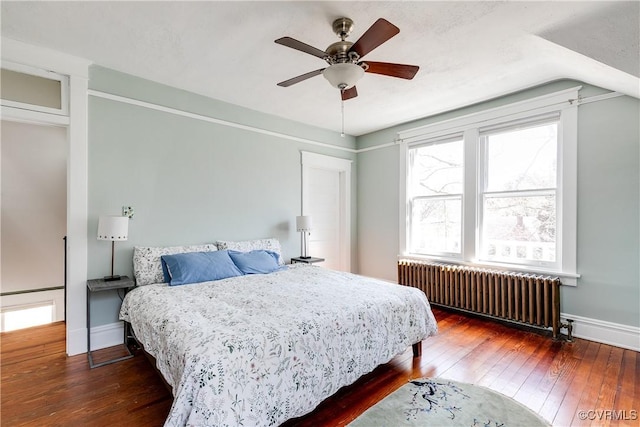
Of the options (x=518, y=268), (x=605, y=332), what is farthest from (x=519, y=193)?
(x=605, y=332)

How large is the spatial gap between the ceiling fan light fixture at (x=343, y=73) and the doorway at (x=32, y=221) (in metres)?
3.70

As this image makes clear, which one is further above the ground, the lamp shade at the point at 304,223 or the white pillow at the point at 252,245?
the lamp shade at the point at 304,223

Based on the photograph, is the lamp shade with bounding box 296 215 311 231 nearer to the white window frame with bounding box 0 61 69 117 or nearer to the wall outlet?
the wall outlet

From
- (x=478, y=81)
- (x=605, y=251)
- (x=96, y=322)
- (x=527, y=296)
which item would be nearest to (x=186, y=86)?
(x=96, y=322)

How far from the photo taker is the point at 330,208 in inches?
201

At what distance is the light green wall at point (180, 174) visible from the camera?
2926 mm

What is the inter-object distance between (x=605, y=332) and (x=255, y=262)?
11.9 ft

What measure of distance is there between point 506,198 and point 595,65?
1586 millimetres

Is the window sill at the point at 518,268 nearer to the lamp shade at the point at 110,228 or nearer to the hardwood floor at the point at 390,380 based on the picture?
the hardwood floor at the point at 390,380

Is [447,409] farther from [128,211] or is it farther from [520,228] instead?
[128,211]

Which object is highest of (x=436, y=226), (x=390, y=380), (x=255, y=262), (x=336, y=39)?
(x=336, y=39)

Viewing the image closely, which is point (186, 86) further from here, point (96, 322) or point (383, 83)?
point (96, 322)

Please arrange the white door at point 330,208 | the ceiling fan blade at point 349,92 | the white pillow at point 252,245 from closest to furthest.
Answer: the ceiling fan blade at point 349,92 < the white pillow at point 252,245 < the white door at point 330,208

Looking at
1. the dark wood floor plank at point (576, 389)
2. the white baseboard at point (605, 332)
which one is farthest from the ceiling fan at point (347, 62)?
the white baseboard at point (605, 332)
